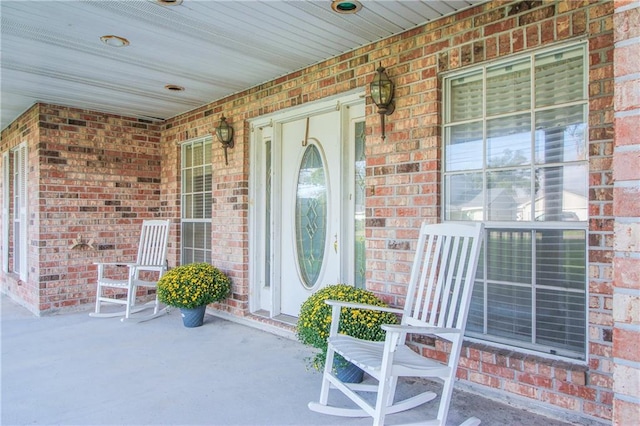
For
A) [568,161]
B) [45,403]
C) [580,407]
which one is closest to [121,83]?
[45,403]

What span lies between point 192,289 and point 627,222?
12.7 feet

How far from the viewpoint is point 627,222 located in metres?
1.06

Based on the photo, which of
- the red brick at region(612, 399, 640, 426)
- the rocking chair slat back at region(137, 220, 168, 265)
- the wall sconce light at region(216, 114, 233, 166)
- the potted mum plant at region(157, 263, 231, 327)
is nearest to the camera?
the red brick at region(612, 399, 640, 426)

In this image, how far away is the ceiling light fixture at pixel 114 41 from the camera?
3230mm

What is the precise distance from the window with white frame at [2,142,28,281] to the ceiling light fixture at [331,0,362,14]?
4873 millimetres

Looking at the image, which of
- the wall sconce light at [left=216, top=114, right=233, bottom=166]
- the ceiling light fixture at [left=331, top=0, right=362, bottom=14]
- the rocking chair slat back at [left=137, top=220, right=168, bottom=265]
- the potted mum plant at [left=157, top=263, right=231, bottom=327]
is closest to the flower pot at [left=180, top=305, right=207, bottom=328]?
the potted mum plant at [left=157, top=263, right=231, bottom=327]

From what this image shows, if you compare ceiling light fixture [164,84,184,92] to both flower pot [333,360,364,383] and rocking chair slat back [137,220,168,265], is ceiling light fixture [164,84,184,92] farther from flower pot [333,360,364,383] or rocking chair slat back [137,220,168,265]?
flower pot [333,360,364,383]

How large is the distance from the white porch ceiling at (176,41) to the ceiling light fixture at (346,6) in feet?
0.18

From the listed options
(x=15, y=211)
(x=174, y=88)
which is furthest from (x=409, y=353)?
(x=15, y=211)

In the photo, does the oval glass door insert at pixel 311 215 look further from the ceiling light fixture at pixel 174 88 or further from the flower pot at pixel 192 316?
the ceiling light fixture at pixel 174 88

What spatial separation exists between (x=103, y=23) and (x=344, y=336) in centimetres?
268

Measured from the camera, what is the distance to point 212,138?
5102mm

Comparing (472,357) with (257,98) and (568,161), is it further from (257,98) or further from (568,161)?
(257,98)

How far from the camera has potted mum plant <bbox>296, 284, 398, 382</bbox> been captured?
278 centimetres
